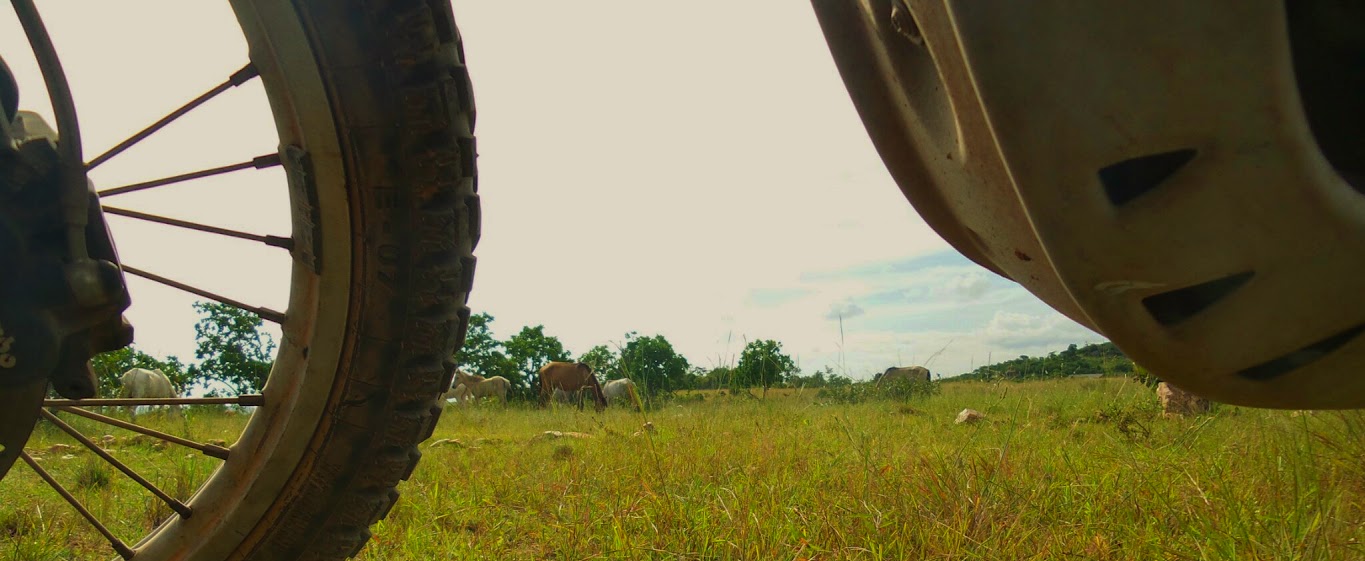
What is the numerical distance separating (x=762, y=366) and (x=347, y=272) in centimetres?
296

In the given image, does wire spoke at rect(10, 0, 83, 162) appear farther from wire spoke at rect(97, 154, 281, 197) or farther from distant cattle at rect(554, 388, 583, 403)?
distant cattle at rect(554, 388, 583, 403)

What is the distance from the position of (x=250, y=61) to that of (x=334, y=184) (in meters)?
0.26

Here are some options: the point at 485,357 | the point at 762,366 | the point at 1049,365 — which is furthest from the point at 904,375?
the point at 485,357

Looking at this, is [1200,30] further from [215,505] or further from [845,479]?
[845,479]

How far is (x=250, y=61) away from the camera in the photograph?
139 cm

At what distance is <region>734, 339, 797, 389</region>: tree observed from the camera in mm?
4129

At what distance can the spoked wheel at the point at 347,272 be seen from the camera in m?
1.34

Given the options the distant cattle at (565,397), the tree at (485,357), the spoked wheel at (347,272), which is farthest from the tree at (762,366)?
the tree at (485,357)

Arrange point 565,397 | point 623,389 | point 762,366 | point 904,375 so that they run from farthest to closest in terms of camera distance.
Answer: point 565,397, point 623,389, point 904,375, point 762,366

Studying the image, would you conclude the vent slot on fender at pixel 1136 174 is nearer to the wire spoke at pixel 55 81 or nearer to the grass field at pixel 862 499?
the grass field at pixel 862 499

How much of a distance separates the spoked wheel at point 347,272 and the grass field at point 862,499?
0.60 metres

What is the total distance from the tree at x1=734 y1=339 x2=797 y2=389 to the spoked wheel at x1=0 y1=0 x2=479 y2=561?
263 centimetres

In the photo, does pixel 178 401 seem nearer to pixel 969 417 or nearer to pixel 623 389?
pixel 969 417

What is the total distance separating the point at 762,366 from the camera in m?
4.19
